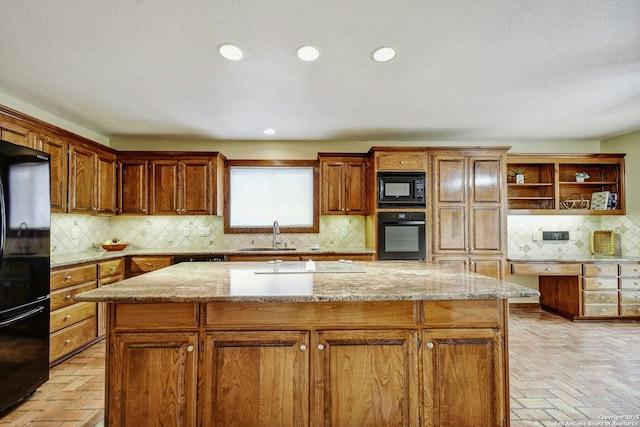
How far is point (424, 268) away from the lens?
7.63 ft

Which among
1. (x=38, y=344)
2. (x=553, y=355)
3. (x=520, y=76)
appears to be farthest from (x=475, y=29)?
(x=38, y=344)

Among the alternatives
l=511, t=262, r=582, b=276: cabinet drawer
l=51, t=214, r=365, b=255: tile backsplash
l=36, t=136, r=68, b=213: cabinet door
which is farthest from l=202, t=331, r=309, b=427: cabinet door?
l=511, t=262, r=582, b=276: cabinet drawer

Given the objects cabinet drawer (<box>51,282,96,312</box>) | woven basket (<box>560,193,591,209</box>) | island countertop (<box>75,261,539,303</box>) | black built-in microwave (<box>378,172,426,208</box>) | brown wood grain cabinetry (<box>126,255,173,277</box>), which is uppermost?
black built-in microwave (<box>378,172,426,208</box>)

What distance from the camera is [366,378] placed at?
1.60m

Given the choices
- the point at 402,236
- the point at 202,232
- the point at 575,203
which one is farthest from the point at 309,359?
the point at 575,203

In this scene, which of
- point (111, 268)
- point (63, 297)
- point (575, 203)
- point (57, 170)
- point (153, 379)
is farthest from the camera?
point (575, 203)

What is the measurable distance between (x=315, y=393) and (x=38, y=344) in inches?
84.4

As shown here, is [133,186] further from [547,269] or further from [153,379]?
[547,269]

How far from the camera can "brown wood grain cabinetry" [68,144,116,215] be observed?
3287mm

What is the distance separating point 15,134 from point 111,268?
1.52m

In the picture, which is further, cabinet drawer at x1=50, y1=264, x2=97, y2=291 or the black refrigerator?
cabinet drawer at x1=50, y1=264, x2=97, y2=291

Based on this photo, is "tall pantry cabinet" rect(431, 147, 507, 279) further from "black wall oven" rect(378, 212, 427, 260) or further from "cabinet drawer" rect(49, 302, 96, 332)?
"cabinet drawer" rect(49, 302, 96, 332)

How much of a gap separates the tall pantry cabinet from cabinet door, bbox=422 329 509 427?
7.75 feet

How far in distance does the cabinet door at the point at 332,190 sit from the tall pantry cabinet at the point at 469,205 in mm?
1203
